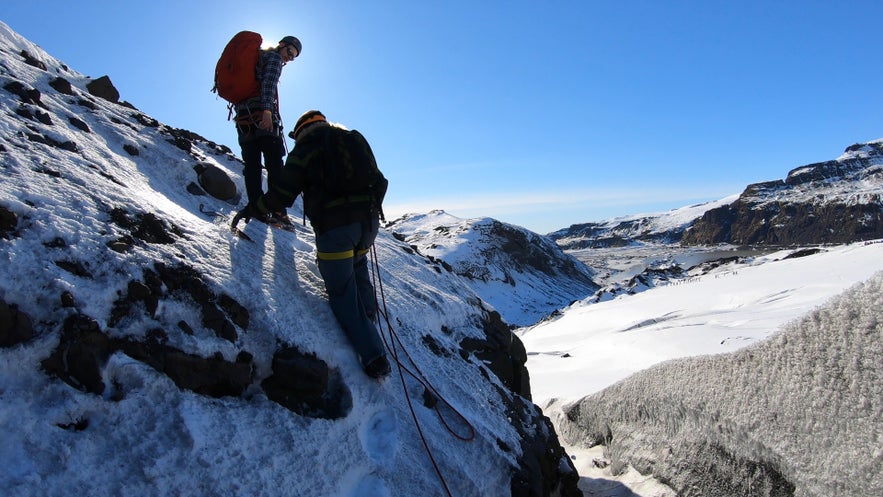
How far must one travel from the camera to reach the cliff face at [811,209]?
133000 millimetres

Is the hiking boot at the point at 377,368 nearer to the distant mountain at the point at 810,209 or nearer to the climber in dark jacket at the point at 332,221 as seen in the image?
the climber in dark jacket at the point at 332,221

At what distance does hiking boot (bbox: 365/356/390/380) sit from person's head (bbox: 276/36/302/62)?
4.27 m

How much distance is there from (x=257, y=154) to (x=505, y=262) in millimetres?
54921

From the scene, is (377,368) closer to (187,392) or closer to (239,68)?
(187,392)

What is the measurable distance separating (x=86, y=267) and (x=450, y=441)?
11.2ft

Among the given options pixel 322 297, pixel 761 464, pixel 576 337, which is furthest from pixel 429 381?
pixel 576 337

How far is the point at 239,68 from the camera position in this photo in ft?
20.0

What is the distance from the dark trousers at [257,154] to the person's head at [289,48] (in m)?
1.05

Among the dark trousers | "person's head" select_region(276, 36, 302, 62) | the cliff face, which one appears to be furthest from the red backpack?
the cliff face

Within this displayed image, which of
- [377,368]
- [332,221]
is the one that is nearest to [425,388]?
[377,368]

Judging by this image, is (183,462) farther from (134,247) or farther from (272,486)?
(134,247)

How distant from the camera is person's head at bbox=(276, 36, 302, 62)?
6266mm

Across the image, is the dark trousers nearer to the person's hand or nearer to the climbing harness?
the person's hand

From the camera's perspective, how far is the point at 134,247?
4172 mm
